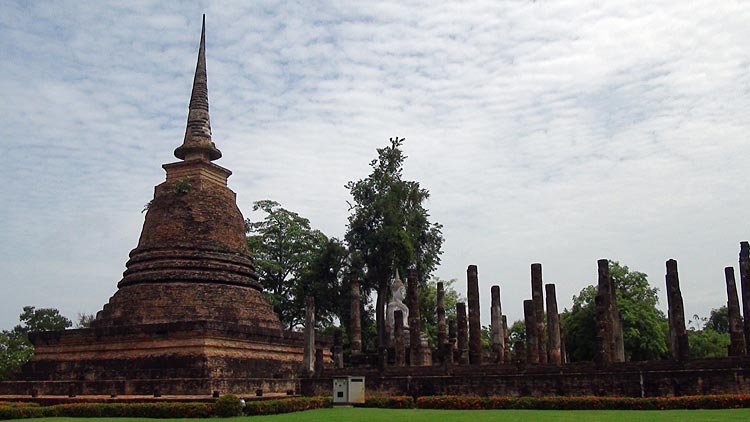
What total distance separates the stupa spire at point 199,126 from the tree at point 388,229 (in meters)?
9.27

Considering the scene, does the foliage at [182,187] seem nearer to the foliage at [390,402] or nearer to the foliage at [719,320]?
the foliage at [390,402]

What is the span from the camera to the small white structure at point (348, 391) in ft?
60.6

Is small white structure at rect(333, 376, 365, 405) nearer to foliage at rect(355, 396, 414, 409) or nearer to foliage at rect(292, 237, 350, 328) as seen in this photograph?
foliage at rect(355, 396, 414, 409)

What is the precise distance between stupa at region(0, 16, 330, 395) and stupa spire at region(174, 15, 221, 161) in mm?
46

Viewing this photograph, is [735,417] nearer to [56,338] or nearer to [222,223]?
[222,223]

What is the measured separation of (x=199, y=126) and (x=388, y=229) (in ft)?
33.8

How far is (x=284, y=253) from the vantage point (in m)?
38.4

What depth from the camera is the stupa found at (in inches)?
855

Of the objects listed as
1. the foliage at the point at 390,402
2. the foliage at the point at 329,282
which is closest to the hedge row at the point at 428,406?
the foliage at the point at 390,402

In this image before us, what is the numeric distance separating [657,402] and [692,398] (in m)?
0.72

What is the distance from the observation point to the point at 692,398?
15.1 metres

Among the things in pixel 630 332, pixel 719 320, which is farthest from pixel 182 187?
pixel 719 320

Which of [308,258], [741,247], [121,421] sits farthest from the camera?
[308,258]

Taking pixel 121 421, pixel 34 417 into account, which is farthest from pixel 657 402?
pixel 34 417
